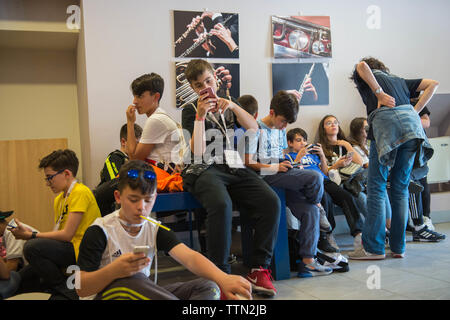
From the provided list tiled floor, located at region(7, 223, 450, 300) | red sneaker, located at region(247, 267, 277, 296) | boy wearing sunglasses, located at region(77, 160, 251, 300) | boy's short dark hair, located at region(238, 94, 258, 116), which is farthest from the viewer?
boy's short dark hair, located at region(238, 94, 258, 116)

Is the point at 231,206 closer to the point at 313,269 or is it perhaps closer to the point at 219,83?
the point at 313,269

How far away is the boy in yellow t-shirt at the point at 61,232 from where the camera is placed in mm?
2312

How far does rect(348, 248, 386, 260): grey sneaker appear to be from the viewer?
2865 millimetres

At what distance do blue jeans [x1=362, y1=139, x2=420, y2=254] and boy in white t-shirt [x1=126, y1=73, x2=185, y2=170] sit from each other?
4.34 ft

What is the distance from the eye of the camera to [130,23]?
347 centimetres

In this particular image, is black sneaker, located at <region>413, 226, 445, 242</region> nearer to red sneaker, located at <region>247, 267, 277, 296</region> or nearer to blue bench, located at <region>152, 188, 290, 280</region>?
blue bench, located at <region>152, 188, 290, 280</region>

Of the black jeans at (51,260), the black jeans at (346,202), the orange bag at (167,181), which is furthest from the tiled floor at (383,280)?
the orange bag at (167,181)

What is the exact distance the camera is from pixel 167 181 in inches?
100

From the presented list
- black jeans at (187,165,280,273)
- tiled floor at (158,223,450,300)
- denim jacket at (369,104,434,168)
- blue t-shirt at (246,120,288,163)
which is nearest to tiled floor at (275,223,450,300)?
tiled floor at (158,223,450,300)

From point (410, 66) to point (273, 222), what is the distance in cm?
290

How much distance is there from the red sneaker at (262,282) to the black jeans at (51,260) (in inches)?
39.8

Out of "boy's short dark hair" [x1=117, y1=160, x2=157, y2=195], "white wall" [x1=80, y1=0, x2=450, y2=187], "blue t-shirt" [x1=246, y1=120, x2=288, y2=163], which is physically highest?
"white wall" [x1=80, y1=0, x2=450, y2=187]

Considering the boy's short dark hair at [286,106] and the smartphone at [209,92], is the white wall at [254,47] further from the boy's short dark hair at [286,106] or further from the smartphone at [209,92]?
the smartphone at [209,92]

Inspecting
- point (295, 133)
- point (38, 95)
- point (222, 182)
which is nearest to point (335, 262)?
point (222, 182)
